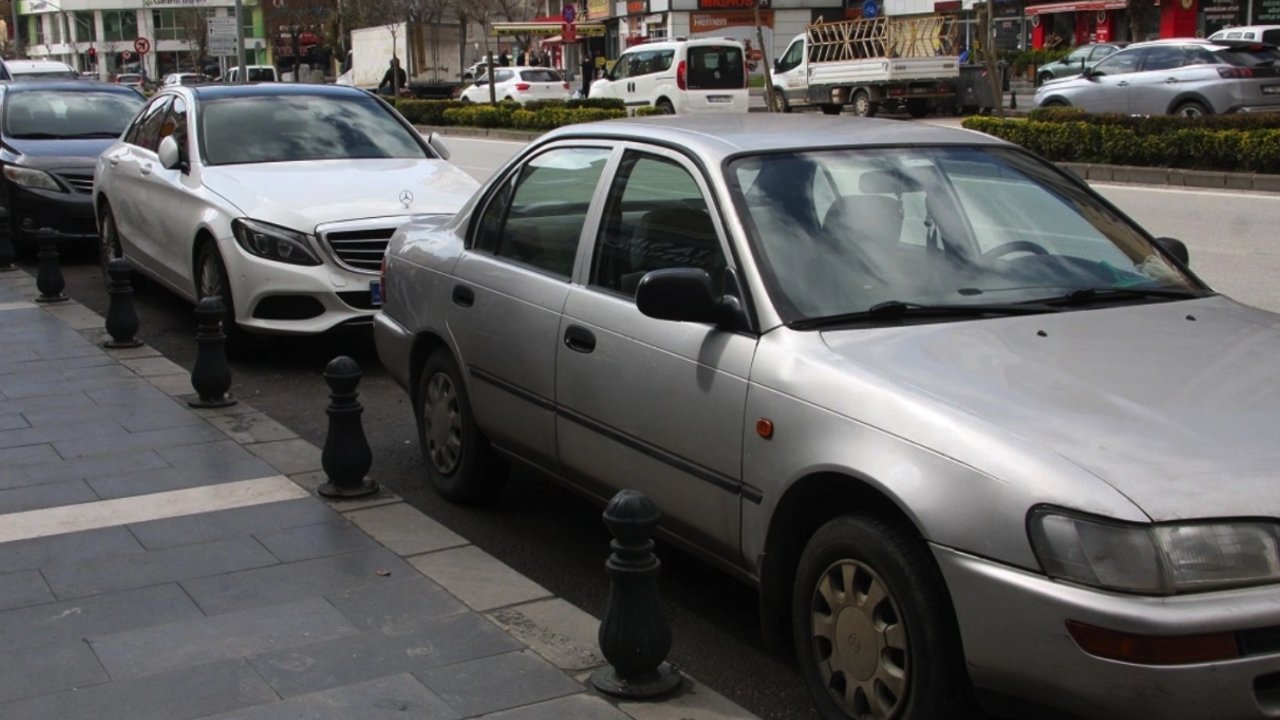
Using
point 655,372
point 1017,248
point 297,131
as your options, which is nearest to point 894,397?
point 655,372

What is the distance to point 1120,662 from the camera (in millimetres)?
3299

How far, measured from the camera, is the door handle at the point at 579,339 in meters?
5.17

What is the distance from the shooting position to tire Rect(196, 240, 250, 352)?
931 centimetres

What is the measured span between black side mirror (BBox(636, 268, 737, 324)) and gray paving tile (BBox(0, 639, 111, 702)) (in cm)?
202

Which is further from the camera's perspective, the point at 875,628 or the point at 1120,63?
the point at 1120,63

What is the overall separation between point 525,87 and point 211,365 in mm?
38917

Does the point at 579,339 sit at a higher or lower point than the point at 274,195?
lower

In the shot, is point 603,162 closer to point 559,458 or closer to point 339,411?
point 559,458

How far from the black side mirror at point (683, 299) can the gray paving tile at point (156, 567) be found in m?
2.04

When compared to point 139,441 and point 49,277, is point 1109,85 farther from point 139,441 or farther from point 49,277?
point 139,441

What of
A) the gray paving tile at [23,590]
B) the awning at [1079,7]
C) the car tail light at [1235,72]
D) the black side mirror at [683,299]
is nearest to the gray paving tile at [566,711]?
the black side mirror at [683,299]

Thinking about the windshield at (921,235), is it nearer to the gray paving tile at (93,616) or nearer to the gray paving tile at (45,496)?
the gray paving tile at (93,616)

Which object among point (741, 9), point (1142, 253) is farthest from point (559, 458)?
point (741, 9)

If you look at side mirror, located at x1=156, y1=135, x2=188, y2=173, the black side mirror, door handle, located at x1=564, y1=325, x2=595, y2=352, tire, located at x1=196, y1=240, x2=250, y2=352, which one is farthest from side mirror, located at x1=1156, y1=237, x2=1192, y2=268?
side mirror, located at x1=156, y1=135, x2=188, y2=173
